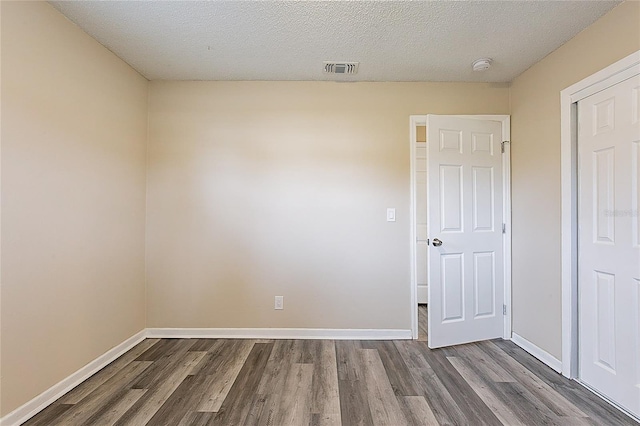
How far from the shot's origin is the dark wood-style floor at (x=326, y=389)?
169cm

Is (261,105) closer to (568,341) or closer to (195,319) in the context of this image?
(195,319)

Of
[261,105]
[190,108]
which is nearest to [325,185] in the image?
[261,105]

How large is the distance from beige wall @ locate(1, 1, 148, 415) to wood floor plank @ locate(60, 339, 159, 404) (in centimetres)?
13

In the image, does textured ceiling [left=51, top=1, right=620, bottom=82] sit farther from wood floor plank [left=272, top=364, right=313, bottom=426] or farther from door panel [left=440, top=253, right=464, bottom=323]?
wood floor plank [left=272, top=364, right=313, bottom=426]

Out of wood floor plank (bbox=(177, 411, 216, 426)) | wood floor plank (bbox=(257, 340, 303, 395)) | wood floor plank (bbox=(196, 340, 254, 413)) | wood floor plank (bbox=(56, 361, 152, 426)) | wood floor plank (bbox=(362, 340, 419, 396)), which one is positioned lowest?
wood floor plank (bbox=(362, 340, 419, 396))

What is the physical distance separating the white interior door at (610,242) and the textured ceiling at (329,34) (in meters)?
0.67

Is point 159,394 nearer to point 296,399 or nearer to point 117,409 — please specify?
point 117,409

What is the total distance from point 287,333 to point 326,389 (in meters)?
0.89

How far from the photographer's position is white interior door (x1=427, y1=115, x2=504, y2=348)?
8.61 feet

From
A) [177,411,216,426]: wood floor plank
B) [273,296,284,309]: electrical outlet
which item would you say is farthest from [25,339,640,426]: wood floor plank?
[273,296,284,309]: electrical outlet

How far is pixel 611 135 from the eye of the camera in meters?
1.84

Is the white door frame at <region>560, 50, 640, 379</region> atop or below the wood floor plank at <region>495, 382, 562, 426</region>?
atop

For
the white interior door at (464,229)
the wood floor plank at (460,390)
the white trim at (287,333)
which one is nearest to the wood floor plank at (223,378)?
the white trim at (287,333)

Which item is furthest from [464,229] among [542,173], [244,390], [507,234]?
[244,390]
